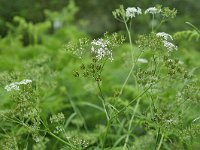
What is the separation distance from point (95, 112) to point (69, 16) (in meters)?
3.39

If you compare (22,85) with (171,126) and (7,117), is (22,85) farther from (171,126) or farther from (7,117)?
(171,126)

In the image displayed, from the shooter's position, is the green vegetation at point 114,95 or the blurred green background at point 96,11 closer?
the green vegetation at point 114,95

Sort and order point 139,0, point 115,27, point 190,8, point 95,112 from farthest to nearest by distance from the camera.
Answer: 1. point 115,27
2. point 190,8
3. point 139,0
4. point 95,112

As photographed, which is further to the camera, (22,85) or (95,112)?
(95,112)

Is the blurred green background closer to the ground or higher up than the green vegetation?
closer to the ground

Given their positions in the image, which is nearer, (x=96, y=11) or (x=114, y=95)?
(x=114, y=95)

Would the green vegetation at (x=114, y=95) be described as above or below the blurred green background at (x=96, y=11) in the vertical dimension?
above

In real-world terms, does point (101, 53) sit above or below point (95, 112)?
above

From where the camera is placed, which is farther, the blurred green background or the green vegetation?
the blurred green background

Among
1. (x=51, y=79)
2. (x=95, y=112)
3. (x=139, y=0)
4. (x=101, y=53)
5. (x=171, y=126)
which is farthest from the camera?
(x=139, y=0)

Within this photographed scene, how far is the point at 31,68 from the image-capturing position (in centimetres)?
380

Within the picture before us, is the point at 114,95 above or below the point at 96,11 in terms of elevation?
above

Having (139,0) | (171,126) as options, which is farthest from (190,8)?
(171,126)

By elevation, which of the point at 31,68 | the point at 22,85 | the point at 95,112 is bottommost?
the point at 95,112
